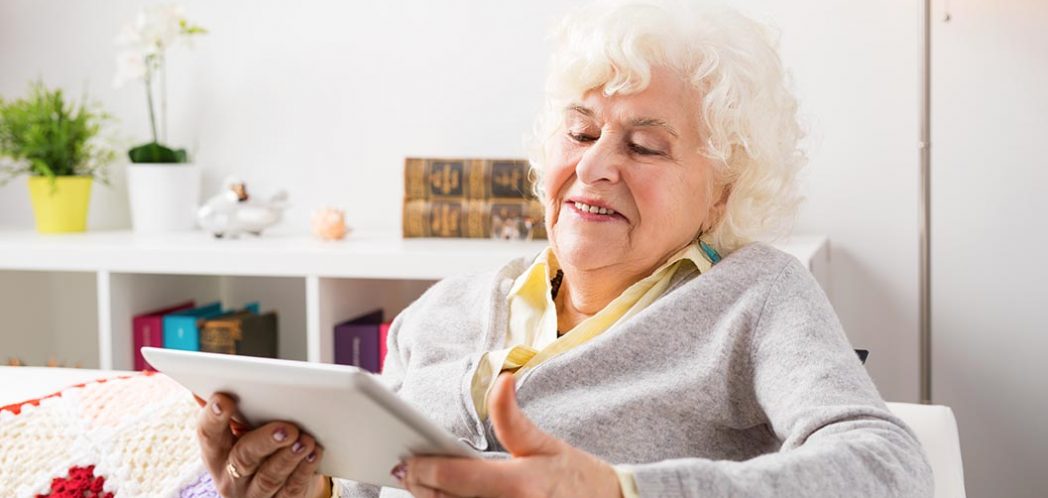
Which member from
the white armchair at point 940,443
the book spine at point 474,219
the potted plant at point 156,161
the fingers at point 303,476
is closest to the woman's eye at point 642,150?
the white armchair at point 940,443

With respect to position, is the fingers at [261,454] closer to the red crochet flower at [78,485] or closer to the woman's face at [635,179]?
the red crochet flower at [78,485]

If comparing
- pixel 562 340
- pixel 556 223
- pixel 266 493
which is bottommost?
pixel 266 493

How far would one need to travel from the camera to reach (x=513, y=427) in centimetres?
88

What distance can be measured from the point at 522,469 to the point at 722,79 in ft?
1.92

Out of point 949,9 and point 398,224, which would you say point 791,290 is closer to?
point 949,9

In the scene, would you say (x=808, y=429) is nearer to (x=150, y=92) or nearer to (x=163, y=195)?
(x=163, y=195)

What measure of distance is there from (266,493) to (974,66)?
5.88 ft

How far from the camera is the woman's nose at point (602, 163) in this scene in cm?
133

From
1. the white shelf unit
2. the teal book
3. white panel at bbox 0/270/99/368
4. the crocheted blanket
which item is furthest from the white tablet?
white panel at bbox 0/270/99/368

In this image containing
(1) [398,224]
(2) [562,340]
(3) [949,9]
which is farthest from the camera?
(1) [398,224]

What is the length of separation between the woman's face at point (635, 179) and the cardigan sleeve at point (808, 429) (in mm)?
179

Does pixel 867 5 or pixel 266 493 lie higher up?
pixel 867 5

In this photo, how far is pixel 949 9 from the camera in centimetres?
236

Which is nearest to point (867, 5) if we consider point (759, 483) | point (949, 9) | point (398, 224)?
point (949, 9)
